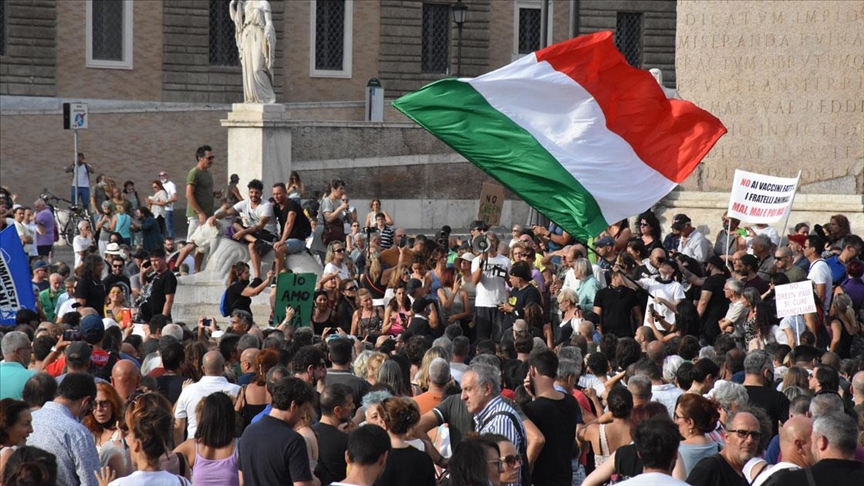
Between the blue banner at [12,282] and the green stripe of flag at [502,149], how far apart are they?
3283 mm

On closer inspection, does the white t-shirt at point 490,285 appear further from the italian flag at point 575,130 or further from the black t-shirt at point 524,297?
the italian flag at point 575,130

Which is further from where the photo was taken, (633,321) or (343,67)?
(343,67)

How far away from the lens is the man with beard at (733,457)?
22.9 feet

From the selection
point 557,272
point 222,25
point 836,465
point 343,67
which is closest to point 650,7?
point 343,67

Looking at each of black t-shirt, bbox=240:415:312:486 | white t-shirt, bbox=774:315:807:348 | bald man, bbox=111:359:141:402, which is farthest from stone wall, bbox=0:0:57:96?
black t-shirt, bbox=240:415:312:486

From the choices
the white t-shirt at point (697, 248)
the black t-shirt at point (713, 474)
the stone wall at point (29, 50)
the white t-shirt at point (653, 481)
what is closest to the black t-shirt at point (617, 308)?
the white t-shirt at point (697, 248)

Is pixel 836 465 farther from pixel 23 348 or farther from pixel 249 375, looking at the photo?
pixel 23 348

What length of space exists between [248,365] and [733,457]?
350cm

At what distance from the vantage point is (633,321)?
48.5 feet

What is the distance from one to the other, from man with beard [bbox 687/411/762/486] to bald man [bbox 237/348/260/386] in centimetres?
312

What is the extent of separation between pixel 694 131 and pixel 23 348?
5.53 metres

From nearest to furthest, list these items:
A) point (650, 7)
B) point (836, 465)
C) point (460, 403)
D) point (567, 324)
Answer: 1. point (836, 465)
2. point (460, 403)
3. point (567, 324)
4. point (650, 7)

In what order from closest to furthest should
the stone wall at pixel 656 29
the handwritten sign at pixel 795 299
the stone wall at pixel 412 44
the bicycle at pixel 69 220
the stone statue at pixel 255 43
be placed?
1. the handwritten sign at pixel 795 299
2. the stone statue at pixel 255 43
3. the bicycle at pixel 69 220
4. the stone wall at pixel 412 44
5. the stone wall at pixel 656 29

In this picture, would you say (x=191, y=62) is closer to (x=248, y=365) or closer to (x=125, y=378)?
(x=248, y=365)
